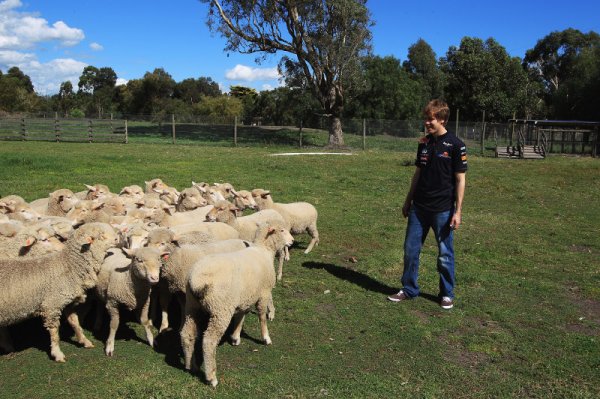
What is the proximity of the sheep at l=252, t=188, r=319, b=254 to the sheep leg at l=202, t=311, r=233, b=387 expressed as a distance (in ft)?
14.4

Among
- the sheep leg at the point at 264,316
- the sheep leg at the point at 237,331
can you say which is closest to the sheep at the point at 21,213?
the sheep leg at the point at 237,331

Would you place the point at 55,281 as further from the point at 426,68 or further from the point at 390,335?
the point at 426,68

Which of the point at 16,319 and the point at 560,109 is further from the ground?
the point at 560,109

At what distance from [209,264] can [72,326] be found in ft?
6.24

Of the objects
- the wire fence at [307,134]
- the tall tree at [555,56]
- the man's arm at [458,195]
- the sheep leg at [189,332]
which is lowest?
the sheep leg at [189,332]

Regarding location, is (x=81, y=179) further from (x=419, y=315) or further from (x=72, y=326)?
(x=419, y=315)

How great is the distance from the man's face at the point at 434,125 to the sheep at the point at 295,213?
3.34 m

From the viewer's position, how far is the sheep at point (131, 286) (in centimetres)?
535

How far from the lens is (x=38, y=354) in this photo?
539cm

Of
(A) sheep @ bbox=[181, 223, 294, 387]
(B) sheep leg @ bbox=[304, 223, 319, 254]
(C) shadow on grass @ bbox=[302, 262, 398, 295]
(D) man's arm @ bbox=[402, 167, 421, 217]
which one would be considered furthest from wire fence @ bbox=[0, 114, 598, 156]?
(A) sheep @ bbox=[181, 223, 294, 387]

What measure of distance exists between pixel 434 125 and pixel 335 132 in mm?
27398

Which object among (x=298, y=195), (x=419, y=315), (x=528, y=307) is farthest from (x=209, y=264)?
(x=298, y=195)

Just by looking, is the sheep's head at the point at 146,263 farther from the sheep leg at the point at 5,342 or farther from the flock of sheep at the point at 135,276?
the sheep leg at the point at 5,342

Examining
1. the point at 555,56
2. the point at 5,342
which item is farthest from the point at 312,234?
the point at 555,56
